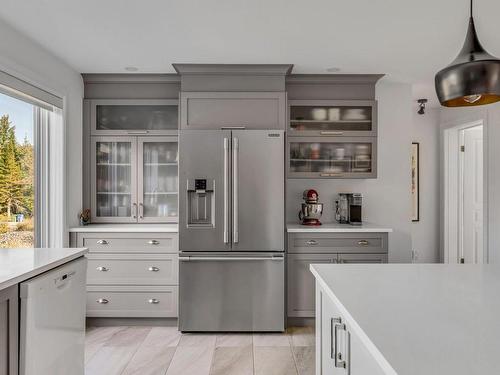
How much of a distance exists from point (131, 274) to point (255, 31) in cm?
236

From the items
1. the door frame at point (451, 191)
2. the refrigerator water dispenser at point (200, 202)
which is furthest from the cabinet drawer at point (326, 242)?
the door frame at point (451, 191)

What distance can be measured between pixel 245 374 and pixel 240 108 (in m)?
2.22

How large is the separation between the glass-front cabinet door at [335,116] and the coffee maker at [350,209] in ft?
2.05

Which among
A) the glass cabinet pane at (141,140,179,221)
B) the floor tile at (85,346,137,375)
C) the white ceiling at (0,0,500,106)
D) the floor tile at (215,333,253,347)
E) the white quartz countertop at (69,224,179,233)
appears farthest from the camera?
the glass cabinet pane at (141,140,179,221)

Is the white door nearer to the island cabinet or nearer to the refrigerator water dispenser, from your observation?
the refrigerator water dispenser

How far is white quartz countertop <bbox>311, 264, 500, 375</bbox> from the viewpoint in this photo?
0.91m

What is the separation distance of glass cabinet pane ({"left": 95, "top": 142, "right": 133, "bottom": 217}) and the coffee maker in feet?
7.12

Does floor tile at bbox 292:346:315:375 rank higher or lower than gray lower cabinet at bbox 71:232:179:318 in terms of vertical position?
lower

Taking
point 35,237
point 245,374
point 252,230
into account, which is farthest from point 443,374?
point 35,237

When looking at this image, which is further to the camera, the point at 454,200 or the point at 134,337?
the point at 454,200

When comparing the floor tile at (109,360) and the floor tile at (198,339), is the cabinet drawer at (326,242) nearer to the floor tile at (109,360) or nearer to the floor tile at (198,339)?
the floor tile at (198,339)

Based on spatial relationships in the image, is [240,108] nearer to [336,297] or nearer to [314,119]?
[314,119]

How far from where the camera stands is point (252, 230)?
3322mm

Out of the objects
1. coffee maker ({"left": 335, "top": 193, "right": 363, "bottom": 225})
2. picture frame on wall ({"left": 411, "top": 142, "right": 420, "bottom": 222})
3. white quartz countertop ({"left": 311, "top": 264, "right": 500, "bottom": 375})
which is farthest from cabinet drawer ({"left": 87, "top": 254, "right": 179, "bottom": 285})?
picture frame on wall ({"left": 411, "top": 142, "right": 420, "bottom": 222})
